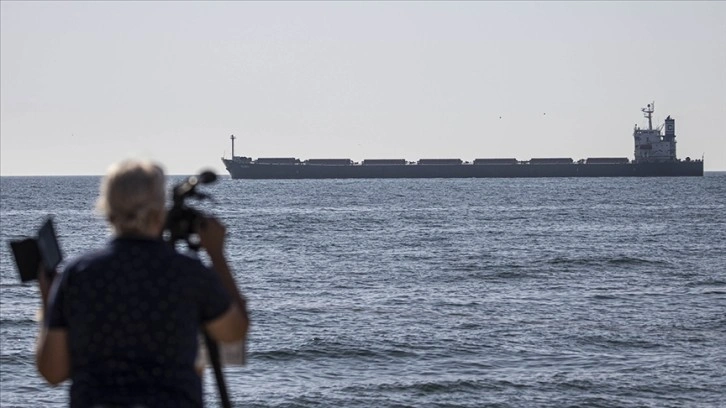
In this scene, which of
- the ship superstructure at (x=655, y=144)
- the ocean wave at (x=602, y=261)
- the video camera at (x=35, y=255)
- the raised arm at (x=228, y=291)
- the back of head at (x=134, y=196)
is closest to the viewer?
the back of head at (x=134, y=196)

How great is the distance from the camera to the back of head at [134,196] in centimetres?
329

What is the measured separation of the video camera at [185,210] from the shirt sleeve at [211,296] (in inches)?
8.3

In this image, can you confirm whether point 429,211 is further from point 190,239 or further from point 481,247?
point 190,239

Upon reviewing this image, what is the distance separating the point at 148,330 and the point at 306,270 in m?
33.0

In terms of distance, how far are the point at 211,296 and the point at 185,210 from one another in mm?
303

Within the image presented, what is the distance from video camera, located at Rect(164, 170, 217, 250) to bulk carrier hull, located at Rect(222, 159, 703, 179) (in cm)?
15801

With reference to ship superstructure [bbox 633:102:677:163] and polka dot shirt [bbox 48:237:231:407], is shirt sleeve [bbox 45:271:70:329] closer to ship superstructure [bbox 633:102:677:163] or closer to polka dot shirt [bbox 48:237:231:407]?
polka dot shirt [bbox 48:237:231:407]

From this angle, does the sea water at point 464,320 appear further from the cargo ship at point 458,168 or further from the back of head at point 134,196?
the cargo ship at point 458,168

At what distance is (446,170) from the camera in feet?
550

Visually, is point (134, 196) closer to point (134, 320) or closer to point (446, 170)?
point (134, 320)

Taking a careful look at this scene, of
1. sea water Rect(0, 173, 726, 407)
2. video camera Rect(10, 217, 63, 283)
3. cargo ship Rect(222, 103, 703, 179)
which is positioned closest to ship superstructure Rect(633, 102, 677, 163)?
cargo ship Rect(222, 103, 703, 179)

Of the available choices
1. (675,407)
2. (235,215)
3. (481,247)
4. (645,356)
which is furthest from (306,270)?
(235,215)

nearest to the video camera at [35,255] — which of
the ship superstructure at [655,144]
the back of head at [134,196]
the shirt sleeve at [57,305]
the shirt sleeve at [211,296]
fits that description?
the shirt sleeve at [57,305]

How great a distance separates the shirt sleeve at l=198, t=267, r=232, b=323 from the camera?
3326 mm
